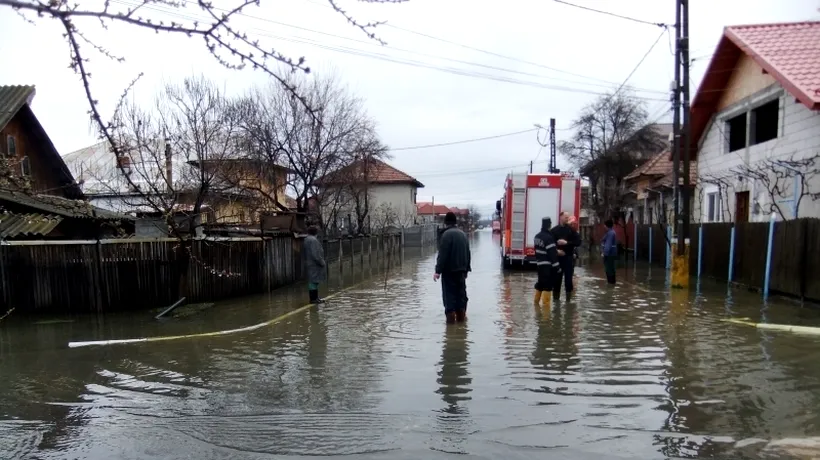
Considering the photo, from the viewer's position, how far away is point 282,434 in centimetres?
451

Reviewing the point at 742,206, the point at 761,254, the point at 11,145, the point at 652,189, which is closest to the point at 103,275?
the point at 11,145

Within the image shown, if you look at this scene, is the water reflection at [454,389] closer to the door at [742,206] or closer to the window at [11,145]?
the door at [742,206]

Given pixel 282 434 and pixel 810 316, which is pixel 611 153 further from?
pixel 282 434

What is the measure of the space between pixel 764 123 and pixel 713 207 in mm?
3903

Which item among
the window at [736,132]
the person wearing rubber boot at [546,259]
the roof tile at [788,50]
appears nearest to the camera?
the person wearing rubber boot at [546,259]

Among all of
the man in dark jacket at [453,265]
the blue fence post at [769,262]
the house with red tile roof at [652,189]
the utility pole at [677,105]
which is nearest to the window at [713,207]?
the house with red tile roof at [652,189]

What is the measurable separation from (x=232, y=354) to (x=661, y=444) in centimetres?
520

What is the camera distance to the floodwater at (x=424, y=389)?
4266mm

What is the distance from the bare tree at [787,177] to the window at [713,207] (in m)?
2.82

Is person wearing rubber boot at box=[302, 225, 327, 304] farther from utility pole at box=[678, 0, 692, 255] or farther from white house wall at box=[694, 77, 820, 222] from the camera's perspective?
white house wall at box=[694, 77, 820, 222]

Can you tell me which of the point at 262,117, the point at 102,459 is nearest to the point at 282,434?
the point at 102,459

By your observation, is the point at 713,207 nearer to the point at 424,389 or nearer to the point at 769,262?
the point at 769,262

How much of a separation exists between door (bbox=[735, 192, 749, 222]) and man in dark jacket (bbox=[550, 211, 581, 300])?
25.7 feet

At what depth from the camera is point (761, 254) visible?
39.5ft
